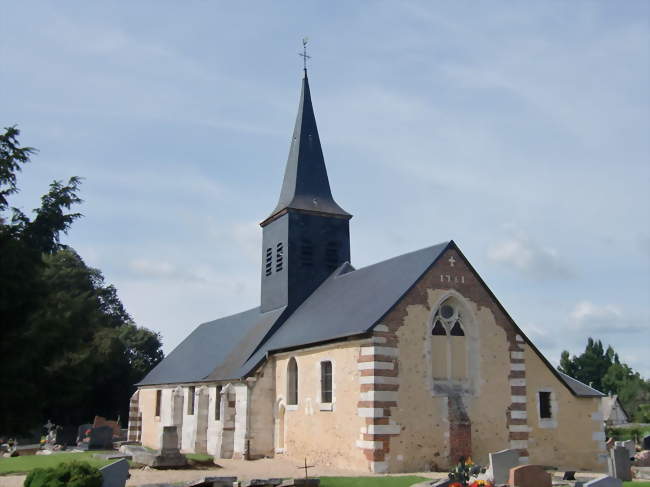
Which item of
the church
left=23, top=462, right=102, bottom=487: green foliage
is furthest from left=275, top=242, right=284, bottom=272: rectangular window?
left=23, top=462, right=102, bottom=487: green foliage

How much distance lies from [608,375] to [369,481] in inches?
2856

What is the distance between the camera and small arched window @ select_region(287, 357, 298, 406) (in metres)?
23.4

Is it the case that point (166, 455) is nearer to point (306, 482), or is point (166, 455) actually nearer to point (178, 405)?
point (306, 482)

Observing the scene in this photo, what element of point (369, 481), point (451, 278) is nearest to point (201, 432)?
point (451, 278)

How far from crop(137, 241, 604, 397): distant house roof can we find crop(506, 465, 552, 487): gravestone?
6.16m

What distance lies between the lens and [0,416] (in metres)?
14.1

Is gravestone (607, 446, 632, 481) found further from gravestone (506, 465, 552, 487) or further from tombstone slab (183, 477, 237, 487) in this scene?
tombstone slab (183, 477, 237, 487)

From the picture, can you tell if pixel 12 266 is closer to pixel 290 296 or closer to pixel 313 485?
pixel 313 485

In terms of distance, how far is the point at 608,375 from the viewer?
80250 mm

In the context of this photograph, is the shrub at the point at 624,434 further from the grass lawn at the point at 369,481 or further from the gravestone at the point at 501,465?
the grass lawn at the point at 369,481

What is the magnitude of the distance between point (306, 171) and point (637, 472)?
17.7 metres

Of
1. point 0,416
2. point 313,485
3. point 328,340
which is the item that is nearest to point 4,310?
point 0,416

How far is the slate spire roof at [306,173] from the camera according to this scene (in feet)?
96.8

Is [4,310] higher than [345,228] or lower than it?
lower
